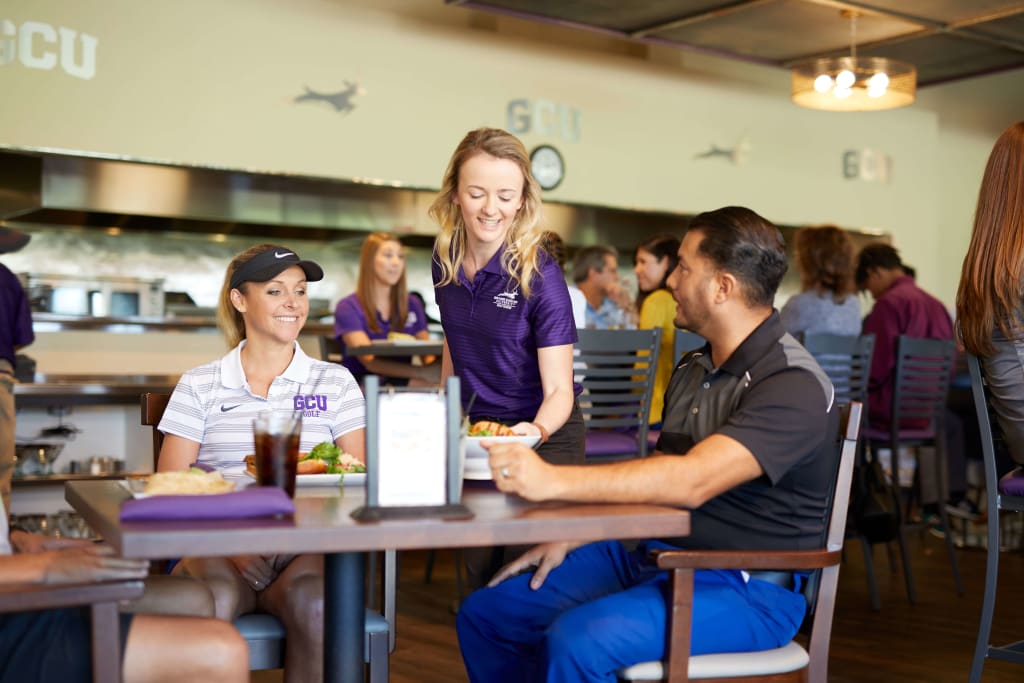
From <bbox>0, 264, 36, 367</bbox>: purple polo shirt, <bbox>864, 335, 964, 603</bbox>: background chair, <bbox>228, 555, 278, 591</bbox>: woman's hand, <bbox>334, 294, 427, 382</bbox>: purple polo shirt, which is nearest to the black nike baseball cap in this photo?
<bbox>228, 555, 278, 591</bbox>: woman's hand

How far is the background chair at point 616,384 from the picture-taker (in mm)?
4062

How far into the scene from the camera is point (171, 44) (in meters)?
6.35

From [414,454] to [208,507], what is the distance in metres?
0.29

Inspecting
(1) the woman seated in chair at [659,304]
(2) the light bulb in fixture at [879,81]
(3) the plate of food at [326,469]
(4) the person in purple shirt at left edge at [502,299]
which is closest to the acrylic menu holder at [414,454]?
(3) the plate of food at [326,469]

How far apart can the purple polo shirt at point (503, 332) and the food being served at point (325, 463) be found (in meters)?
Answer: 0.45

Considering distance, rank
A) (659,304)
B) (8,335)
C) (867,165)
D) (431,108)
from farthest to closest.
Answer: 1. (867,165)
2. (431,108)
3. (659,304)
4. (8,335)

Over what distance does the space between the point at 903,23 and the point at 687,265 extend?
19.1 ft

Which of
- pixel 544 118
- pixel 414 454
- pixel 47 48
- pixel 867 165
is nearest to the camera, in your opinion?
pixel 414 454

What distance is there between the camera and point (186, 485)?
167 cm

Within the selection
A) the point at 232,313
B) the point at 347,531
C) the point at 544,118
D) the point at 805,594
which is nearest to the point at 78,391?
the point at 232,313

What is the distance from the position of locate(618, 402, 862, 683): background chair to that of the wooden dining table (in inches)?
5.9

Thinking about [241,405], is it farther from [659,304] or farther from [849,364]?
[849,364]

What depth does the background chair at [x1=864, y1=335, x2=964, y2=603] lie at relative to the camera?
15.4 ft

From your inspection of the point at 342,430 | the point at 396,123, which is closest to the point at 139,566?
the point at 342,430
